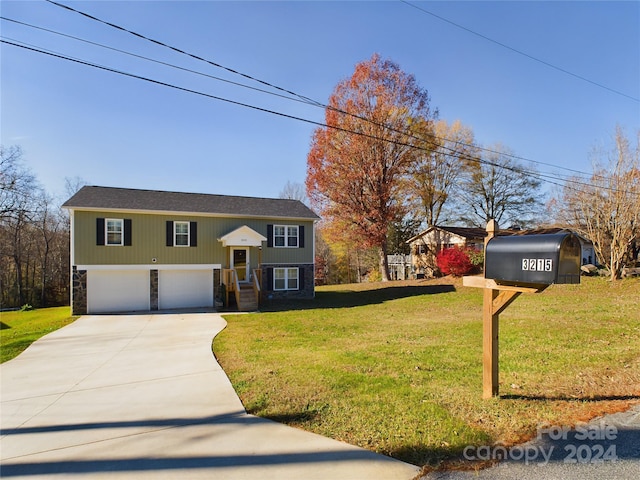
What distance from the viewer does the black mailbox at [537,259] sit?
332 cm

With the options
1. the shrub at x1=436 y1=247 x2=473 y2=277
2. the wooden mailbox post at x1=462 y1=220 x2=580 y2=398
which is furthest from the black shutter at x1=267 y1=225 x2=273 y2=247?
the wooden mailbox post at x1=462 y1=220 x2=580 y2=398

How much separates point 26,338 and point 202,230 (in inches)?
319

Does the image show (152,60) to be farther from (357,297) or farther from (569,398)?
(357,297)

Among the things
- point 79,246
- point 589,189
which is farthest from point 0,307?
point 589,189

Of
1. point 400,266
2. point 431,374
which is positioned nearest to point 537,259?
point 431,374

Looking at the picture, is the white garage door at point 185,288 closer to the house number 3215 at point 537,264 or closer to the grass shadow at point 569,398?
the grass shadow at point 569,398

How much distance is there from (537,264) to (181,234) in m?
15.5

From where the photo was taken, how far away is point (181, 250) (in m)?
16.2

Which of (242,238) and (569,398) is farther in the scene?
(242,238)

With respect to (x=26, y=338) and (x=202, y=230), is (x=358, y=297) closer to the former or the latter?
(x=202, y=230)

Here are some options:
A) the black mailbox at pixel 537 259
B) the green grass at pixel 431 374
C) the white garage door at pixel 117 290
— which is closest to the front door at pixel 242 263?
the white garage door at pixel 117 290

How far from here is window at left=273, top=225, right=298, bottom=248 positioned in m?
18.4

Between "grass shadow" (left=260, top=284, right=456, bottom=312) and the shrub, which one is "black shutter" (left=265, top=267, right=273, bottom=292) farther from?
the shrub

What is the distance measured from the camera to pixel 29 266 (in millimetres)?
28500
